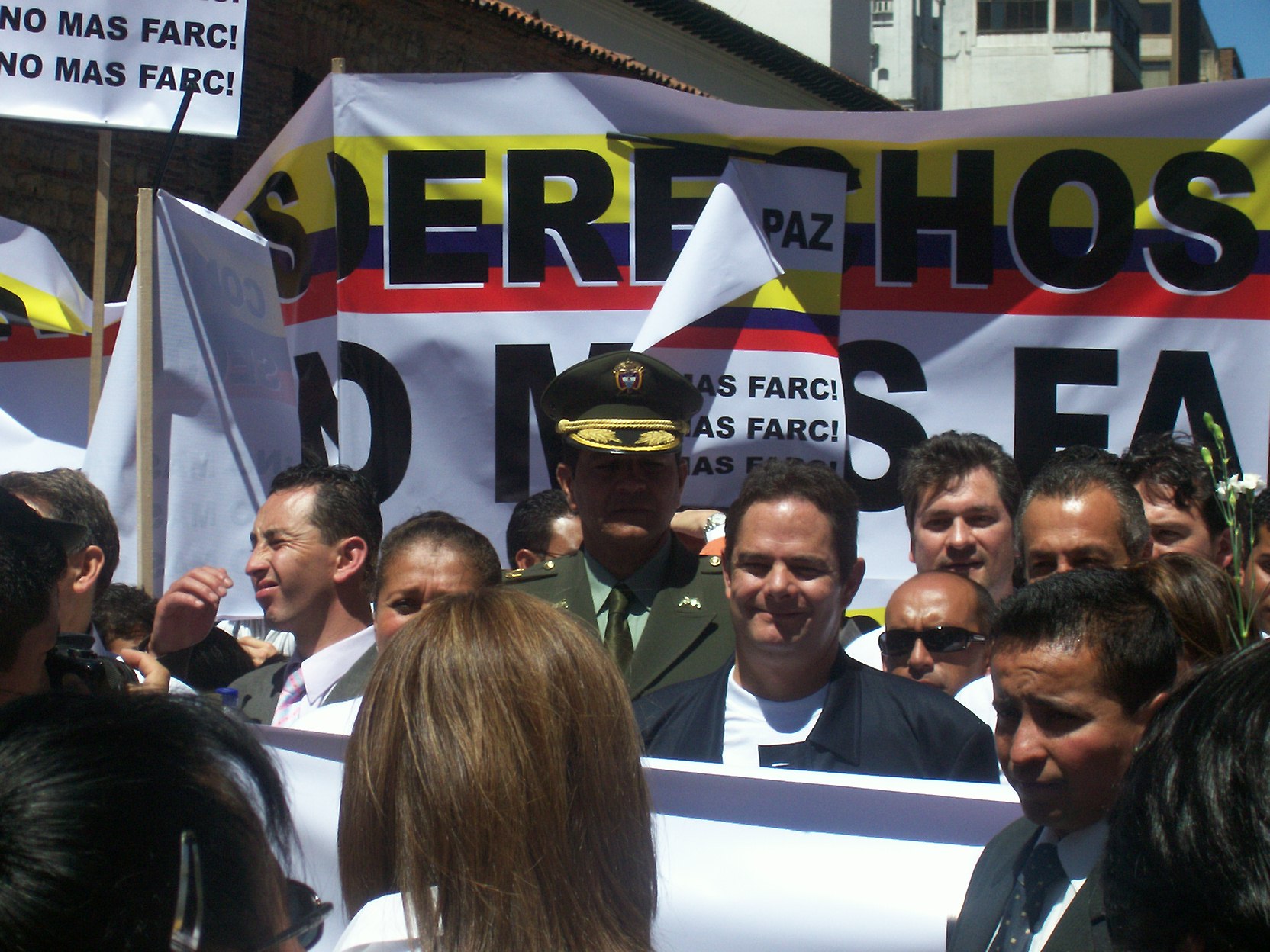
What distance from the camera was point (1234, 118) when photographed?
3961 millimetres

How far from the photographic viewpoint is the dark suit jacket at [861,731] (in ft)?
7.61

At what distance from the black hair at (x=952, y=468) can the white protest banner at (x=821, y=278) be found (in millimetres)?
562

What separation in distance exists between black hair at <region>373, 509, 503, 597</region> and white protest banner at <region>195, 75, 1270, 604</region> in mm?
1026

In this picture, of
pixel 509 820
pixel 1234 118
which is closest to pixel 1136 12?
pixel 1234 118

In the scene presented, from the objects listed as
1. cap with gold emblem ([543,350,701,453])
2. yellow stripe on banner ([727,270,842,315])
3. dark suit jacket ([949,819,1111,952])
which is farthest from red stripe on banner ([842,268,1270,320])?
dark suit jacket ([949,819,1111,952])

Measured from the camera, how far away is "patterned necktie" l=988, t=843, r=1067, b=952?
5.23 feet

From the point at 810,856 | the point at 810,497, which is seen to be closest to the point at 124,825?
the point at 810,856

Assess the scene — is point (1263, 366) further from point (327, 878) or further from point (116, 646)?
point (116, 646)

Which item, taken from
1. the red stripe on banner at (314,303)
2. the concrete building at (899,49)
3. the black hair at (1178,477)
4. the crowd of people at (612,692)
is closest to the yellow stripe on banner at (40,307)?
the red stripe on banner at (314,303)

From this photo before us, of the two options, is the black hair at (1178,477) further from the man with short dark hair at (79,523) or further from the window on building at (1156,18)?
the window on building at (1156,18)

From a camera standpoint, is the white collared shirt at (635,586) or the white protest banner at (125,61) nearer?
the white collared shirt at (635,586)

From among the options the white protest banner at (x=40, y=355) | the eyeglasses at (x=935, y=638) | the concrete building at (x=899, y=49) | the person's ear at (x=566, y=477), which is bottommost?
the eyeglasses at (x=935, y=638)

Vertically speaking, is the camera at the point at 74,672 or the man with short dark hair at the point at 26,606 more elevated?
the man with short dark hair at the point at 26,606

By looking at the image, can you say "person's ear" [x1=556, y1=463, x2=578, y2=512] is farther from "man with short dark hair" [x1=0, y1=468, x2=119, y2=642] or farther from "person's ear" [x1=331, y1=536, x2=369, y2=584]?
"man with short dark hair" [x1=0, y1=468, x2=119, y2=642]
